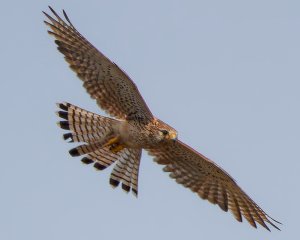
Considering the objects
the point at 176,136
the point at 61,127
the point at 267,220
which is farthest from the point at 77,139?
the point at 267,220

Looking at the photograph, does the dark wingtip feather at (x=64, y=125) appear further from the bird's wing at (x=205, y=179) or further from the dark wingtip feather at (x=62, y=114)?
the bird's wing at (x=205, y=179)

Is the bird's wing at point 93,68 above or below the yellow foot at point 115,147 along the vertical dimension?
above

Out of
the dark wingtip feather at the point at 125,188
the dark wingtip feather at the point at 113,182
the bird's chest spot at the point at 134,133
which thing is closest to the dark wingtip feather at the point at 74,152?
the bird's chest spot at the point at 134,133

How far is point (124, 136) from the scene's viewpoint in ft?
76.4

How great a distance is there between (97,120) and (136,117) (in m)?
0.73

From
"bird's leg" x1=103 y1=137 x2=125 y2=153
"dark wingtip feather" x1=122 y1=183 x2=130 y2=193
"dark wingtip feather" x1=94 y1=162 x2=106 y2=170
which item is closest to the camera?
"bird's leg" x1=103 y1=137 x2=125 y2=153

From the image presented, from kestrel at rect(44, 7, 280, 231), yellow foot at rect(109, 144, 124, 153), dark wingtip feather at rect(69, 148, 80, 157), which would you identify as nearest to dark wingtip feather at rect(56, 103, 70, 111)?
kestrel at rect(44, 7, 280, 231)

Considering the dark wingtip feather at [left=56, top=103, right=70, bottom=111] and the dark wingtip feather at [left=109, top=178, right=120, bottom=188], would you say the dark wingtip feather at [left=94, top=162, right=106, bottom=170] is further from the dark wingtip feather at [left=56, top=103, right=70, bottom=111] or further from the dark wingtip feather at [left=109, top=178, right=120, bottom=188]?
the dark wingtip feather at [left=56, top=103, right=70, bottom=111]

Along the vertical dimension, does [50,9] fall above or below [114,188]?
above

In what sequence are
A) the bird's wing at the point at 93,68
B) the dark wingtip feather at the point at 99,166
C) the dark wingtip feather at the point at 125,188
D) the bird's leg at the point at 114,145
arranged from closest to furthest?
1. the bird's wing at the point at 93,68
2. the bird's leg at the point at 114,145
3. the dark wingtip feather at the point at 99,166
4. the dark wingtip feather at the point at 125,188

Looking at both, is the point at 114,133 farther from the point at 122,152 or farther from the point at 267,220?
the point at 267,220

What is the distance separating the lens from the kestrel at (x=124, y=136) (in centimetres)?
2288

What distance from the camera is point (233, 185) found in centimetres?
2388

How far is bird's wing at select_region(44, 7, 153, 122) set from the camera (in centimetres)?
2275
